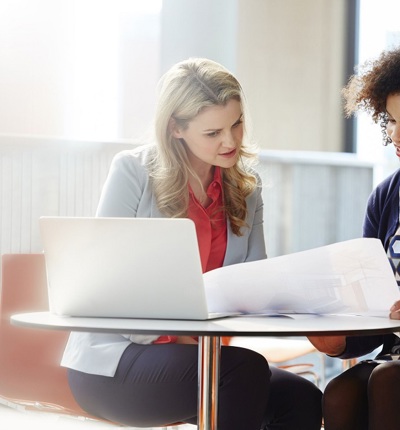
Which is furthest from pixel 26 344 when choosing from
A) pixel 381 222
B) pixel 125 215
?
pixel 381 222

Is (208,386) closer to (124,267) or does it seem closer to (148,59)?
(124,267)

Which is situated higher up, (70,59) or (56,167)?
(70,59)

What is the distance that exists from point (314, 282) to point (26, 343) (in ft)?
3.47

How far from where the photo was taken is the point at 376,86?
2.05 meters

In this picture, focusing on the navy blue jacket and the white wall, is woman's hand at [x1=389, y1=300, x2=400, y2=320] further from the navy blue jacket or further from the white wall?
the white wall

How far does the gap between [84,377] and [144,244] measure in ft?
1.61

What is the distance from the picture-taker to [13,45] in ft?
10.7

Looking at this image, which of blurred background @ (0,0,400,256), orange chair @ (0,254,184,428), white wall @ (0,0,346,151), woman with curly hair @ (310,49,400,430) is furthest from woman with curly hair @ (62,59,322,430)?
white wall @ (0,0,346,151)

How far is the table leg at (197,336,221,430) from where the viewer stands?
1513 mm

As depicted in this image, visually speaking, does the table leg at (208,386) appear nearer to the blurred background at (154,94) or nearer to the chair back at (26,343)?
the chair back at (26,343)

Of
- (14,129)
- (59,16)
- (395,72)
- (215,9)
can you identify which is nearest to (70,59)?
(59,16)

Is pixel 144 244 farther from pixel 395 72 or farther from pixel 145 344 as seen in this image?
pixel 395 72

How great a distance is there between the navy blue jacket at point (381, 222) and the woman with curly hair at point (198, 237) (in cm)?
15

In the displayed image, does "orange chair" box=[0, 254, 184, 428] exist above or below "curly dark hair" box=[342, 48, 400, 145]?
below
